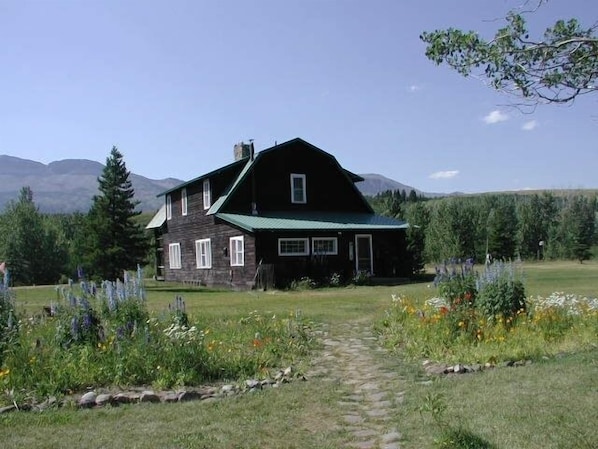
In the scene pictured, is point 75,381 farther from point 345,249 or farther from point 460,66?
point 345,249

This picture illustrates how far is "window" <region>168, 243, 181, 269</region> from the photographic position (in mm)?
36938

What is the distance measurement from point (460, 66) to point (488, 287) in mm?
5501

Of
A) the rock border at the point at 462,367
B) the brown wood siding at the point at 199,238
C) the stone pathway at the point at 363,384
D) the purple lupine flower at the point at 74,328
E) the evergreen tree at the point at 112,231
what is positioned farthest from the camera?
the evergreen tree at the point at 112,231

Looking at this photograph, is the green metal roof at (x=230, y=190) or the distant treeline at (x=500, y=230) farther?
the distant treeline at (x=500, y=230)

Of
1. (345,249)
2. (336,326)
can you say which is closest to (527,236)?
(345,249)

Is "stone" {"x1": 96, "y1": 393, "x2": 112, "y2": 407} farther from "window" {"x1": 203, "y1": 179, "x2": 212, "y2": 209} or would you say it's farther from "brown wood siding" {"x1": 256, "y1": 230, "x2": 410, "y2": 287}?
"window" {"x1": 203, "y1": 179, "x2": 212, "y2": 209}

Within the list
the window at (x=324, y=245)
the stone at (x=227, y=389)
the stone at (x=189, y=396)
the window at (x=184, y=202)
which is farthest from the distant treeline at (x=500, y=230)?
the stone at (x=189, y=396)

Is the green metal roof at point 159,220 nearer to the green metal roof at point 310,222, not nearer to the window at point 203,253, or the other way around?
the window at point 203,253

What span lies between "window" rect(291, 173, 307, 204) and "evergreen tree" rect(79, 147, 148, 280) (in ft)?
32.9

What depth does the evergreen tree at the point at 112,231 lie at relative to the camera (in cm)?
3353

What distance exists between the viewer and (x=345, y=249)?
2922 centimetres

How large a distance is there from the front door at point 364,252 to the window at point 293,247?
3.09 m

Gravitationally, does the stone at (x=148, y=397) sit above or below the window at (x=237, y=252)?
below

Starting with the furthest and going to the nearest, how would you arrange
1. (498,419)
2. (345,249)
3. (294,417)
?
(345,249) → (294,417) → (498,419)
